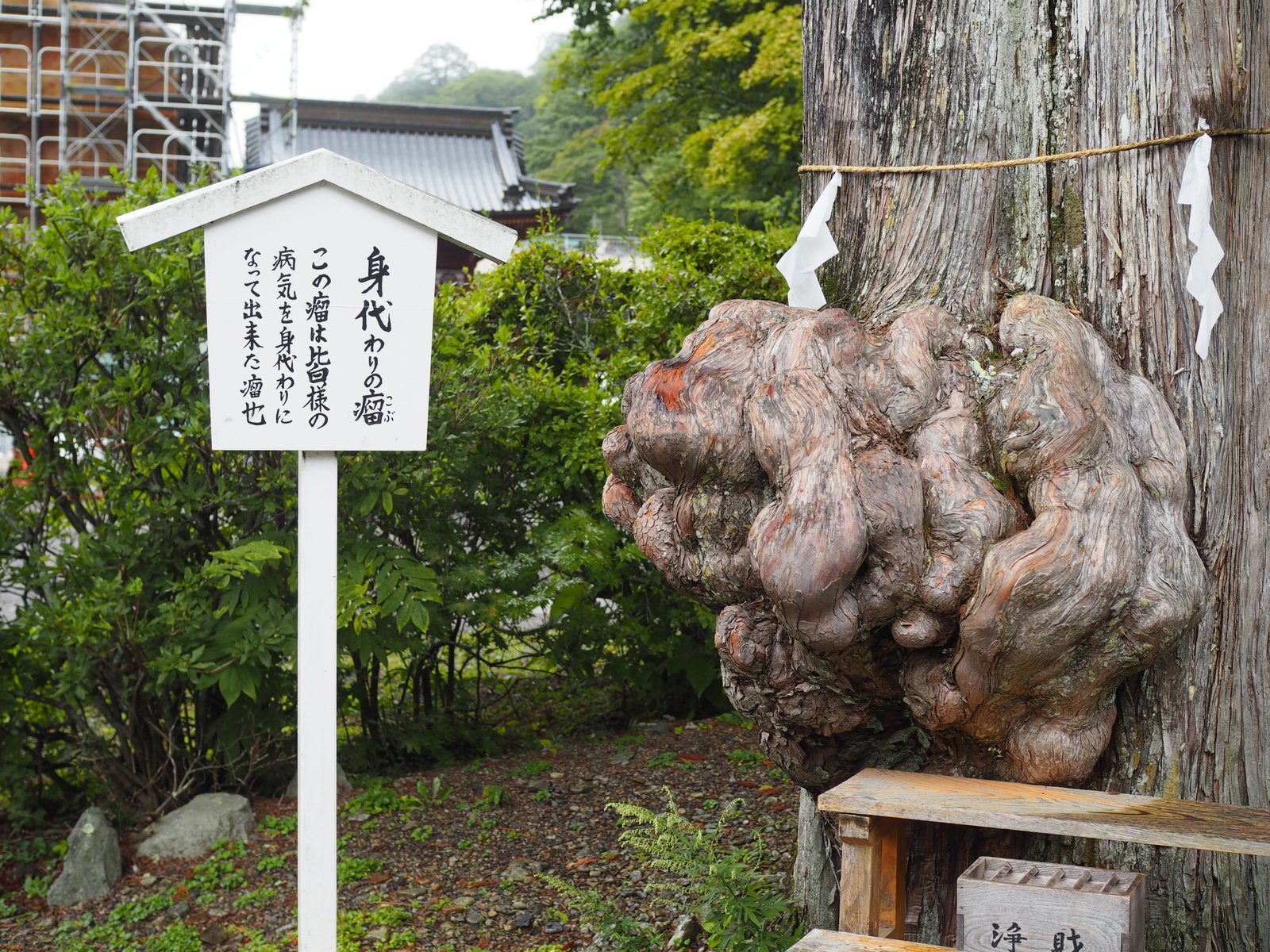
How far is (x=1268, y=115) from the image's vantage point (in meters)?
2.84

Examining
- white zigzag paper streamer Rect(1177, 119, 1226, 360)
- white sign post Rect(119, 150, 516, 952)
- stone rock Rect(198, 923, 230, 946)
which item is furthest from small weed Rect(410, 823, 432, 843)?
white zigzag paper streamer Rect(1177, 119, 1226, 360)

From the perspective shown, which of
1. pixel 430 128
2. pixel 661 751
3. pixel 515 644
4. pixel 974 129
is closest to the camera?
pixel 974 129

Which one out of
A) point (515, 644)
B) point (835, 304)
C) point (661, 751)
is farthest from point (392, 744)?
point (835, 304)

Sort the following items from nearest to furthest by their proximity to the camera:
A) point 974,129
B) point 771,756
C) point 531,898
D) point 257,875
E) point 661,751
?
point 974,129, point 771,756, point 531,898, point 257,875, point 661,751

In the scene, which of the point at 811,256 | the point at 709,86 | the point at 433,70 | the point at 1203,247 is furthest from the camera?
the point at 433,70

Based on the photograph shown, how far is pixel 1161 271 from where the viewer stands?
2.78 meters

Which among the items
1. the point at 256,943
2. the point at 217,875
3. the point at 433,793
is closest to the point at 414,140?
the point at 433,793

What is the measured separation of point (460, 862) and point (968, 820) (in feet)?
8.39

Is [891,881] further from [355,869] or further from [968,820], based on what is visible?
[355,869]

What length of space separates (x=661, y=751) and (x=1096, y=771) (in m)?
2.76

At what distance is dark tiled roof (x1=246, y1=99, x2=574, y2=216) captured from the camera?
20594mm

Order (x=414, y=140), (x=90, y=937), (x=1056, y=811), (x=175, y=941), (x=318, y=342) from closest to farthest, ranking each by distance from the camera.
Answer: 1. (x=1056, y=811)
2. (x=318, y=342)
3. (x=175, y=941)
4. (x=90, y=937)
5. (x=414, y=140)

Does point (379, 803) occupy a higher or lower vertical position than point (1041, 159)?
lower

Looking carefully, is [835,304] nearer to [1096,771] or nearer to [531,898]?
[1096,771]
